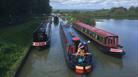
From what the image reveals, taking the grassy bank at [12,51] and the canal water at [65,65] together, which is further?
the canal water at [65,65]

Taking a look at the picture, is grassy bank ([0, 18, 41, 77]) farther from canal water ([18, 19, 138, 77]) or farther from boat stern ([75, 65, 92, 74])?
boat stern ([75, 65, 92, 74])

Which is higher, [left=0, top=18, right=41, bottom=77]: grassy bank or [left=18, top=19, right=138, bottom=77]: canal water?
[left=0, top=18, right=41, bottom=77]: grassy bank

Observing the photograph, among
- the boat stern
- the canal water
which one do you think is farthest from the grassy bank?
the boat stern

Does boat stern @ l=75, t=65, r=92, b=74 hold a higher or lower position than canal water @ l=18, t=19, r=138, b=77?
higher

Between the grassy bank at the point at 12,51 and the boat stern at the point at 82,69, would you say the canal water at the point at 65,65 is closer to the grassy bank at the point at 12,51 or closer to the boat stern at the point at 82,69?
the boat stern at the point at 82,69

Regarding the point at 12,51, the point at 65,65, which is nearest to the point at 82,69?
the point at 65,65

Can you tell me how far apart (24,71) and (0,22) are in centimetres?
2454

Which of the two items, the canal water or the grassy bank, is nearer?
the grassy bank

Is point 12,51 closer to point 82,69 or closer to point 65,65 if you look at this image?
point 65,65

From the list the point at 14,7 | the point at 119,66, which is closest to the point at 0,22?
the point at 14,7

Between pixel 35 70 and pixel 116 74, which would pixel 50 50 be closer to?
pixel 35 70

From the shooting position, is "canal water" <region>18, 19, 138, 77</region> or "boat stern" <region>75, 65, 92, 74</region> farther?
"canal water" <region>18, 19, 138, 77</region>

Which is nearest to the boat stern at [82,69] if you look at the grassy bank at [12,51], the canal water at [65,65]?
the canal water at [65,65]

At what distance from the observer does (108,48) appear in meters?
27.0
